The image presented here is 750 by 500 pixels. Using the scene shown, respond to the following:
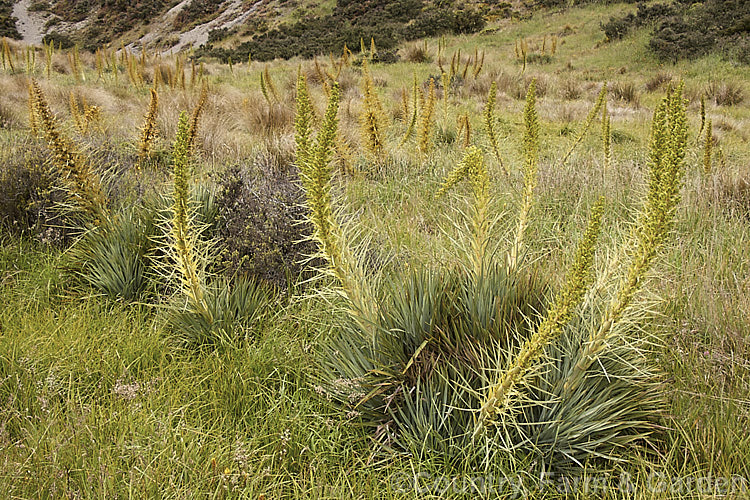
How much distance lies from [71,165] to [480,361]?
2629 mm

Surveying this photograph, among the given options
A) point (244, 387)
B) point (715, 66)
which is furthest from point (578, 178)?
point (715, 66)

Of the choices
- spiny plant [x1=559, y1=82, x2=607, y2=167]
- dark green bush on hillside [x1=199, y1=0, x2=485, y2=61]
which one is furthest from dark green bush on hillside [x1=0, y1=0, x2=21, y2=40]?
spiny plant [x1=559, y1=82, x2=607, y2=167]

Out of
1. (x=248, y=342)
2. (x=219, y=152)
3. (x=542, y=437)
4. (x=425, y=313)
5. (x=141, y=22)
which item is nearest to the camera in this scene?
(x=542, y=437)

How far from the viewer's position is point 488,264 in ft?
6.51

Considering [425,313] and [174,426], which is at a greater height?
[425,313]

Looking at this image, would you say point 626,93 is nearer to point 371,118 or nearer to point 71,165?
point 371,118

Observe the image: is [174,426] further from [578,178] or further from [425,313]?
[578,178]

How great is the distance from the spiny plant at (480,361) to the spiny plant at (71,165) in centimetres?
191

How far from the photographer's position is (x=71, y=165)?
2.83 meters

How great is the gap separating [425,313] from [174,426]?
1145 millimetres

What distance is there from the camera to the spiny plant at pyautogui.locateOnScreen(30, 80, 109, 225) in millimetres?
2678

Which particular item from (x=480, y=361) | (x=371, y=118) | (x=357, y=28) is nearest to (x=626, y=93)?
(x=371, y=118)

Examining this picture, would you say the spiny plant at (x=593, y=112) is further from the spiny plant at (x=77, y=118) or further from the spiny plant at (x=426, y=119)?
the spiny plant at (x=77, y=118)

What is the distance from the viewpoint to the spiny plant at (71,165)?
268 cm
